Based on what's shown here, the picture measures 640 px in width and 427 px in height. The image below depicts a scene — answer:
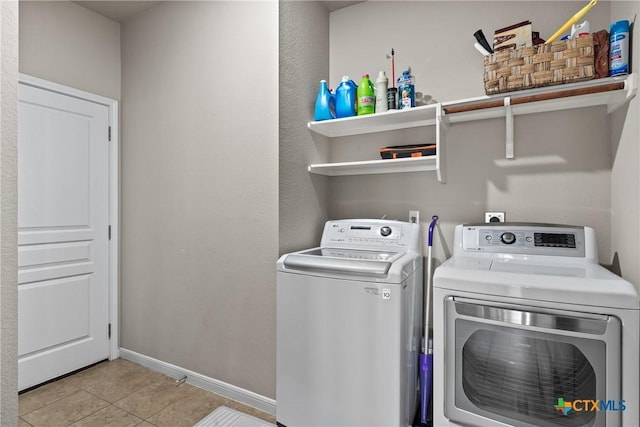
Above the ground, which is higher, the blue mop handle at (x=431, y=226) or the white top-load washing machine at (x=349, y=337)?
the blue mop handle at (x=431, y=226)

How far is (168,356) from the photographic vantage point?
8.43 feet

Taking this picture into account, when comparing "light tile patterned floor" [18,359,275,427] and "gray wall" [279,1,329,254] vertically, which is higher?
"gray wall" [279,1,329,254]

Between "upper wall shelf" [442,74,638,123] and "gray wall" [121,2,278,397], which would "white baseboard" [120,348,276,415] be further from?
"upper wall shelf" [442,74,638,123]

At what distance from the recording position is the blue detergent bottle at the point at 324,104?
7.21 ft

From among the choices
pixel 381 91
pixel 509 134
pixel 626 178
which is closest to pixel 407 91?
pixel 381 91

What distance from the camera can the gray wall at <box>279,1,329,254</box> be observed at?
207 cm

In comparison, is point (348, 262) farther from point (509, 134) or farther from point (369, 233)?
point (509, 134)

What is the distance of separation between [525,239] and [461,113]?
743 millimetres

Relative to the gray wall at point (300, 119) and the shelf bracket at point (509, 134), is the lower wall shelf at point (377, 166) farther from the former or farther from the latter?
the shelf bracket at point (509, 134)

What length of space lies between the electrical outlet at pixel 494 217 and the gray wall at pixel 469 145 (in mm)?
33

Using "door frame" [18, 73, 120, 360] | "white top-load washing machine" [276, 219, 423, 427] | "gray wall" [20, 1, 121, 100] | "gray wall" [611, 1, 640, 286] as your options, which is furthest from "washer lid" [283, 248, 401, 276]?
"gray wall" [20, 1, 121, 100]

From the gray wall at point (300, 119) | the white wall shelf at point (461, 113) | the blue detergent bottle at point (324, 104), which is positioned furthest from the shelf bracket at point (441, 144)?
the gray wall at point (300, 119)

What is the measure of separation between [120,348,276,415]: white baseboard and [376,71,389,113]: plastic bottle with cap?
1898 mm

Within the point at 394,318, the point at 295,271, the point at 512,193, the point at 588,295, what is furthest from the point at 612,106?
the point at 295,271
